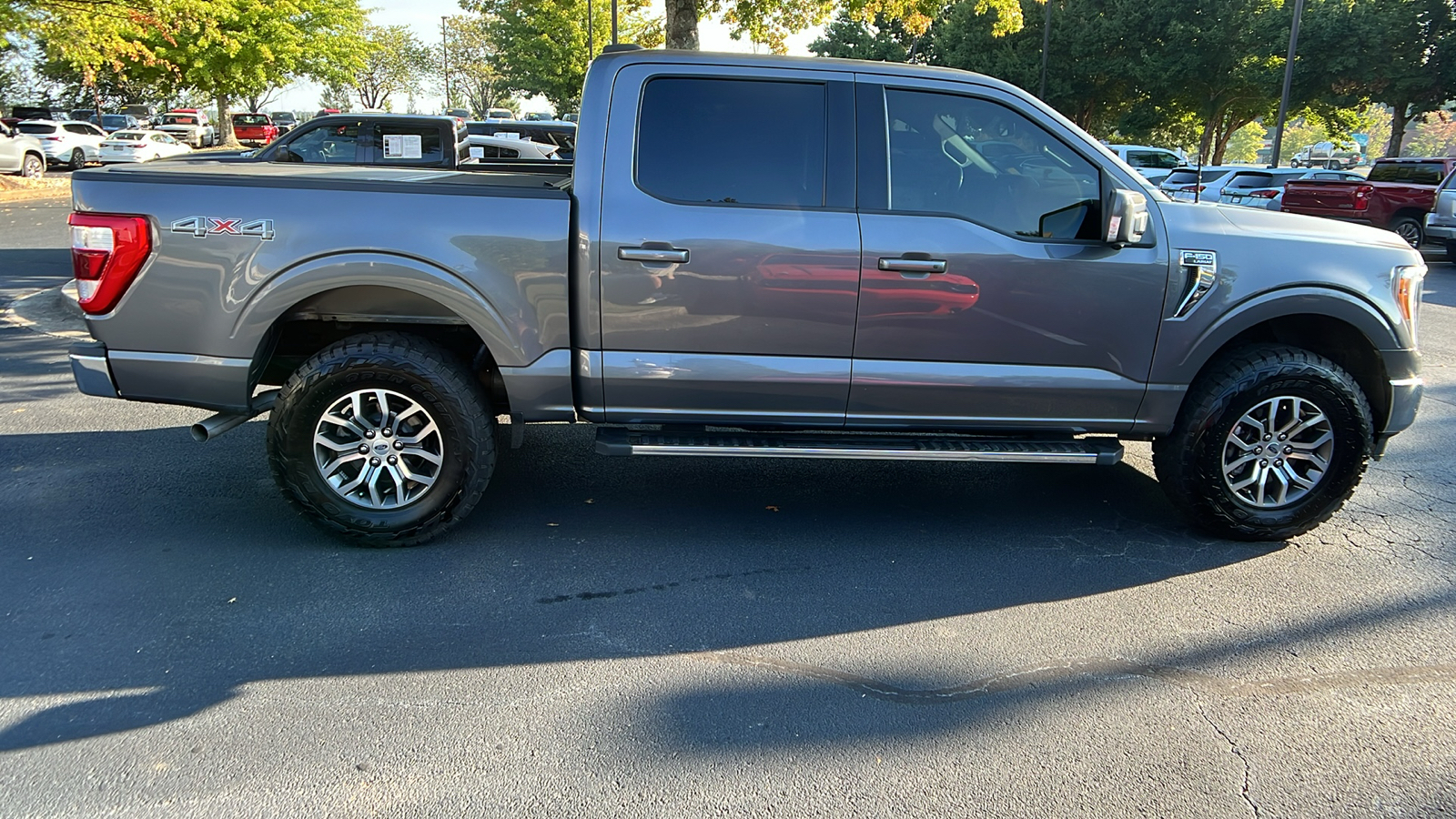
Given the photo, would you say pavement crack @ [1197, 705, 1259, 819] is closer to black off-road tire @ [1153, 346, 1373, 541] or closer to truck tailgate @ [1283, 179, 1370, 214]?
black off-road tire @ [1153, 346, 1373, 541]

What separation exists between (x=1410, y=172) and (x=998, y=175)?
57.8 ft

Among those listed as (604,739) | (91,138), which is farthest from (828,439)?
(91,138)

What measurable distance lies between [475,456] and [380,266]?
88 centimetres

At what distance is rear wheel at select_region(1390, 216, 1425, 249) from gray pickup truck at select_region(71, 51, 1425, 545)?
49.7ft

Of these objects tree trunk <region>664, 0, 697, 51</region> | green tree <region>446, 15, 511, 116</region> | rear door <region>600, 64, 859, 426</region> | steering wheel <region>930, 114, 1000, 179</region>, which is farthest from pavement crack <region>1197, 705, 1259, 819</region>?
green tree <region>446, 15, 511, 116</region>

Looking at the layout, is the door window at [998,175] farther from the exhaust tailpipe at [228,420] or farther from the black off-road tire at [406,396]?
the exhaust tailpipe at [228,420]

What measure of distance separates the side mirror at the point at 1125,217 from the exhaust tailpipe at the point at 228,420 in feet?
11.8

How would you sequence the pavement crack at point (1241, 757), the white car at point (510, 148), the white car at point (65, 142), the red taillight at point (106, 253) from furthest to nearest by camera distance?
the white car at point (65, 142)
the white car at point (510, 148)
the red taillight at point (106, 253)
the pavement crack at point (1241, 757)

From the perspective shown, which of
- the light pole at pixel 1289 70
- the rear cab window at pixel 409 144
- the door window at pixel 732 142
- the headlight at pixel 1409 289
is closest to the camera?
the door window at pixel 732 142

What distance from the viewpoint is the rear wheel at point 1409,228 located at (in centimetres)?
1673

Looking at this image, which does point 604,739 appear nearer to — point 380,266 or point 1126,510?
point 380,266

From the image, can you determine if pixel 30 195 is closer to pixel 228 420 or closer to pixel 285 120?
pixel 228 420

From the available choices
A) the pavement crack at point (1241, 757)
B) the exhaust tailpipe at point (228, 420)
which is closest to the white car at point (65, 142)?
the exhaust tailpipe at point (228, 420)

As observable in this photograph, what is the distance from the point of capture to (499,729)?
3.01 m
